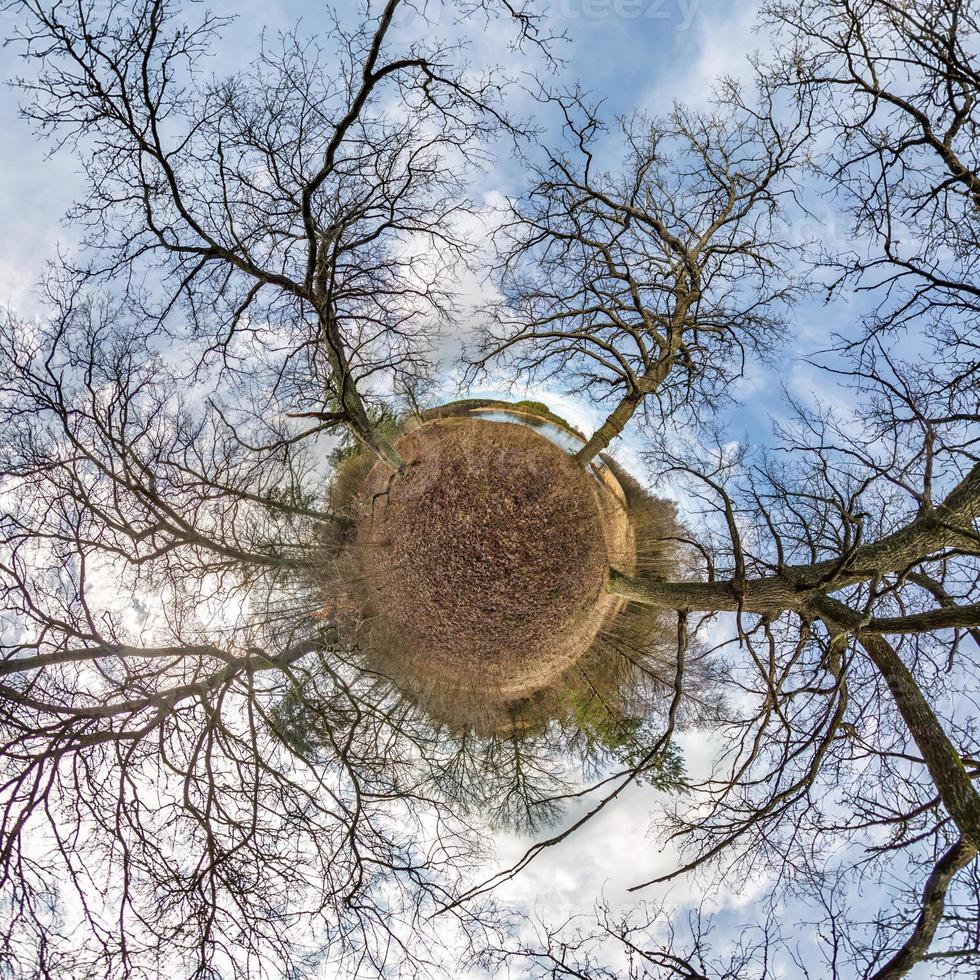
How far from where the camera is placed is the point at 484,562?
8.26 meters

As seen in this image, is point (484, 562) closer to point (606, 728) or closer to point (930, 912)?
point (606, 728)

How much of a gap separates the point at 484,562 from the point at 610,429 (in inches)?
98.4

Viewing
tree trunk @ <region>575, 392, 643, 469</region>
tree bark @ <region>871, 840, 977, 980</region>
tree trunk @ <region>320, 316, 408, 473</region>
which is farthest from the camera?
tree trunk @ <region>575, 392, 643, 469</region>

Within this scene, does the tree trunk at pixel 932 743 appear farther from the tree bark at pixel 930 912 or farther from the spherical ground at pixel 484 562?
the spherical ground at pixel 484 562

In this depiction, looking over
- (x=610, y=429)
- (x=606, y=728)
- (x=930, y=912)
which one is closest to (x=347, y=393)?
(x=610, y=429)

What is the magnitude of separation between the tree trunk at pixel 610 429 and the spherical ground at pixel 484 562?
0.84 ft

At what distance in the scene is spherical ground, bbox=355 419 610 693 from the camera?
830 cm

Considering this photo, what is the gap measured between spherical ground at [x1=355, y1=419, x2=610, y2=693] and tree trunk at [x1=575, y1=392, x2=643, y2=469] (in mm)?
257

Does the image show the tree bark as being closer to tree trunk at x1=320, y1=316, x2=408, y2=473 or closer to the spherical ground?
the spherical ground

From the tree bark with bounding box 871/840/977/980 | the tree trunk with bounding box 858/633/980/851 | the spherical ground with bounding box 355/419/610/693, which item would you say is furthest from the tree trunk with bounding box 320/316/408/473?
the tree bark with bounding box 871/840/977/980

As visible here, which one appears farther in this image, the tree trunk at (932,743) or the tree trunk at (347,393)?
the tree trunk at (347,393)

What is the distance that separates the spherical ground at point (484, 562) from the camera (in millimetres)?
8297

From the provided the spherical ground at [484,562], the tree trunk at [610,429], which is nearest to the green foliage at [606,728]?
the spherical ground at [484,562]

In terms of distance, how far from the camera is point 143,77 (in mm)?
5457
